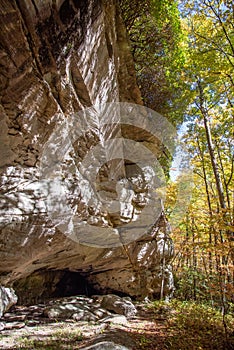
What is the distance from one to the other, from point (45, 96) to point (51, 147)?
0.99m

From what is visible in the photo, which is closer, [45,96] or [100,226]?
[45,96]

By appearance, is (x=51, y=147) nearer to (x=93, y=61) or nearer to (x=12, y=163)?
(x=12, y=163)

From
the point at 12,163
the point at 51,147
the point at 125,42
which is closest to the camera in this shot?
the point at 12,163

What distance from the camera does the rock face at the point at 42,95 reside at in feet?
13.1

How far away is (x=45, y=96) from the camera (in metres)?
4.49

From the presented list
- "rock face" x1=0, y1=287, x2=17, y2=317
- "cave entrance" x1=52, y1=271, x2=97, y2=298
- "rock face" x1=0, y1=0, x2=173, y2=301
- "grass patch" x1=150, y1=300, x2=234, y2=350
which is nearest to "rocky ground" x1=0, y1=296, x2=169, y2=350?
"grass patch" x1=150, y1=300, x2=234, y2=350

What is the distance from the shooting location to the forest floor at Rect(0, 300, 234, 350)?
4.40 m

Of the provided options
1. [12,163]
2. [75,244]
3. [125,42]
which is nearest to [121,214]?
[75,244]

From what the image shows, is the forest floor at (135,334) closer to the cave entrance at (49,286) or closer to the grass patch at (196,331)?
the grass patch at (196,331)

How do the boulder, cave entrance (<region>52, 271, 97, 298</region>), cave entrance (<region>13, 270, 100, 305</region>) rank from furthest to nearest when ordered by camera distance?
1. cave entrance (<region>52, 271, 97, 298</region>)
2. cave entrance (<region>13, 270, 100, 305</region>)
3. the boulder

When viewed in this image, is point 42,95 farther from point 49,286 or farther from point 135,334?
point 49,286

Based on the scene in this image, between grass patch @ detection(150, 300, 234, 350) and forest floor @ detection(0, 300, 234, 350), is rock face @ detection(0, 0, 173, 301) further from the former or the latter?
grass patch @ detection(150, 300, 234, 350)

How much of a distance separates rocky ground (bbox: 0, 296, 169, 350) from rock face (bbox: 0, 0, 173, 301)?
115 centimetres

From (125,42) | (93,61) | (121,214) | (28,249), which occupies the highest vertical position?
(125,42)
